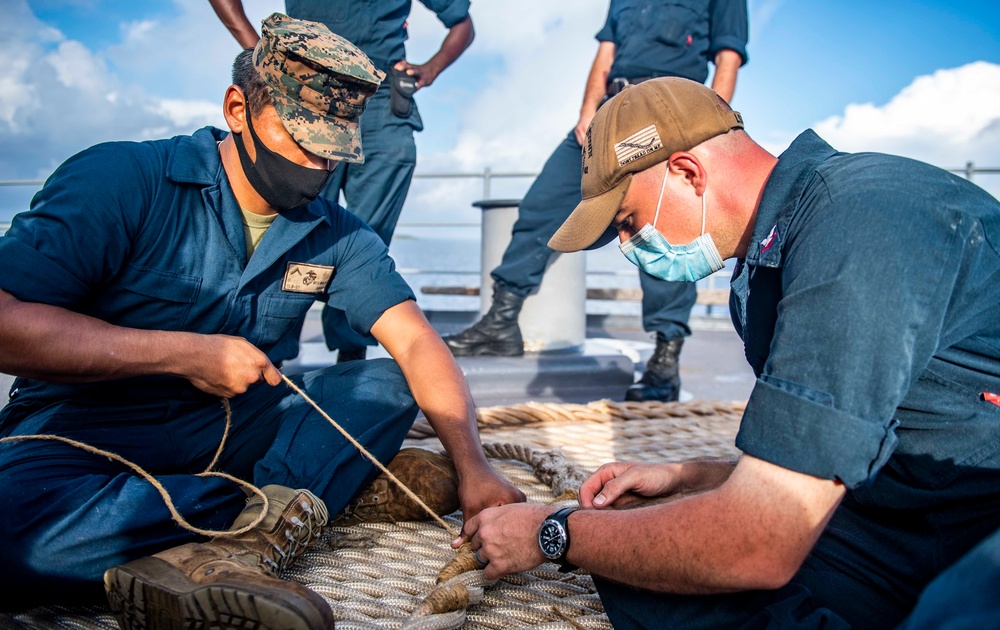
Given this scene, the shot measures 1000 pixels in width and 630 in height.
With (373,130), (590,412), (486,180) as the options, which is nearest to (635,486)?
(590,412)

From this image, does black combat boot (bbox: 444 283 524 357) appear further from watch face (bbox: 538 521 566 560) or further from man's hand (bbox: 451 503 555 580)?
watch face (bbox: 538 521 566 560)

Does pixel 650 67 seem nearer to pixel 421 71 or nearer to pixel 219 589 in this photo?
pixel 421 71

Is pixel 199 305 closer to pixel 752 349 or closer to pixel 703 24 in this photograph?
pixel 752 349

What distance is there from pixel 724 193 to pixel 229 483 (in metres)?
1.01

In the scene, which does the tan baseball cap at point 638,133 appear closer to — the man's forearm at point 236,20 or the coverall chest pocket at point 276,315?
the coverall chest pocket at point 276,315

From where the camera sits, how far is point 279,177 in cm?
163

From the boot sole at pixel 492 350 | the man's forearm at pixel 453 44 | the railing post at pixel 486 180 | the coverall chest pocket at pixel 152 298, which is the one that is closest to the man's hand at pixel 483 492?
the coverall chest pocket at pixel 152 298

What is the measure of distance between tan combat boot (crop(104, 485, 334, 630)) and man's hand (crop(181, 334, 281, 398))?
0.80 ft

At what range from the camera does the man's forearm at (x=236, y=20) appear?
→ 284 cm

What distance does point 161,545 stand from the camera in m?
1.33

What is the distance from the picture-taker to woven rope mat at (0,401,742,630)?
1297 mm

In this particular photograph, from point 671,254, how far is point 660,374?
6.92ft

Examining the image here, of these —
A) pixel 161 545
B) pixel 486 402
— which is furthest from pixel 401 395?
pixel 486 402

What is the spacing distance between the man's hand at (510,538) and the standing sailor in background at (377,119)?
1931 mm
